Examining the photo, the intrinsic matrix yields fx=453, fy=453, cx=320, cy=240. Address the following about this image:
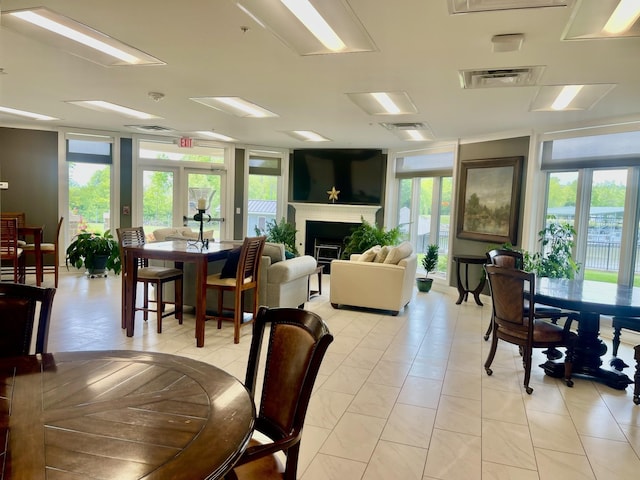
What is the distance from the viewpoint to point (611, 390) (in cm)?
350

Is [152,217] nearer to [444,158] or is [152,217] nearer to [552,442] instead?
[444,158]

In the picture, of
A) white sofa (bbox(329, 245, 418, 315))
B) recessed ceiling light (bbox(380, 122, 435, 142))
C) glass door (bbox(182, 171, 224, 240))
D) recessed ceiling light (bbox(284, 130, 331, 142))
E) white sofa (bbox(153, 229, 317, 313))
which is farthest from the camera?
glass door (bbox(182, 171, 224, 240))

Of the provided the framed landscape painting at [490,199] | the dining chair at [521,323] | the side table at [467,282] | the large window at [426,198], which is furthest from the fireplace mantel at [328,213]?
the dining chair at [521,323]

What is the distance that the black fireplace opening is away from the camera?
909cm

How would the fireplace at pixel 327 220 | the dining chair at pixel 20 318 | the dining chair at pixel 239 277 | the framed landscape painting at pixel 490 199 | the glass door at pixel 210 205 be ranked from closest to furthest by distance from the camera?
the dining chair at pixel 20 318 → the dining chair at pixel 239 277 → the framed landscape painting at pixel 490 199 → the glass door at pixel 210 205 → the fireplace at pixel 327 220

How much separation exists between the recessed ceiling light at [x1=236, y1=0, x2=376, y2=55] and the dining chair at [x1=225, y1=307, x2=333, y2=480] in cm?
167

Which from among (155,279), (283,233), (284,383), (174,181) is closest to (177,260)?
(155,279)

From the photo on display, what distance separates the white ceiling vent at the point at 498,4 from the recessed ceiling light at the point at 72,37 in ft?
7.24

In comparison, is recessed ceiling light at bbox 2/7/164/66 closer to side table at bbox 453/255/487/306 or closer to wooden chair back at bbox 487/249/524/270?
wooden chair back at bbox 487/249/524/270

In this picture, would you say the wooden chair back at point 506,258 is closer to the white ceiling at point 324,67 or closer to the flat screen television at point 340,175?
the white ceiling at point 324,67

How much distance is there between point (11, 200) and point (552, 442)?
8054 mm

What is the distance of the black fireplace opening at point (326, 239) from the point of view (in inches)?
358

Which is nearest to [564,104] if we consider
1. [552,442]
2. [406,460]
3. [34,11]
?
[552,442]

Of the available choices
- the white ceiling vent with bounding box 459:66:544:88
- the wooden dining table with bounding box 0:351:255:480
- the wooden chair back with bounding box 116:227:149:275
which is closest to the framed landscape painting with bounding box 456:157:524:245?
the white ceiling vent with bounding box 459:66:544:88
